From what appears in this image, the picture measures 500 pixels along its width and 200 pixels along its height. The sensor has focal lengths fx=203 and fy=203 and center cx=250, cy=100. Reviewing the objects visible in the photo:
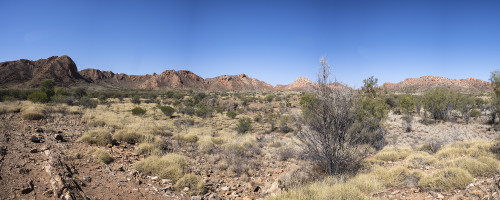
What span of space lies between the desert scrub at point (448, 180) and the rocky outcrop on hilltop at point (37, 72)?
9119 centimetres

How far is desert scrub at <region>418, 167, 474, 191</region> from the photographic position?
5023mm

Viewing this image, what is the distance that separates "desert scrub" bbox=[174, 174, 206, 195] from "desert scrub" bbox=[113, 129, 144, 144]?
4.46 meters

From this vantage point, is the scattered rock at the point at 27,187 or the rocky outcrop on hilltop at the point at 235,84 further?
the rocky outcrop on hilltop at the point at 235,84

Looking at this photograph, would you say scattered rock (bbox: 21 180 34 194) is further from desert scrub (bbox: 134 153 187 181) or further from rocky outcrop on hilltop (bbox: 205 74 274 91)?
rocky outcrop on hilltop (bbox: 205 74 274 91)

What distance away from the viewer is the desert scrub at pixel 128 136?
8.87 m

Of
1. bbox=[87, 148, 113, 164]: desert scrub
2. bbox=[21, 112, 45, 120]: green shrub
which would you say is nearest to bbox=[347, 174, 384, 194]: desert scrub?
bbox=[87, 148, 113, 164]: desert scrub

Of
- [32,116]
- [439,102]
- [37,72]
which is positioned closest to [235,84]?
[37,72]

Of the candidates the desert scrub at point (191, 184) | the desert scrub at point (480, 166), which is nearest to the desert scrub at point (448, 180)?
the desert scrub at point (480, 166)

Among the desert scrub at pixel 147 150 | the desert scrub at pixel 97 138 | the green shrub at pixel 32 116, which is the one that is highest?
the green shrub at pixel 32 116

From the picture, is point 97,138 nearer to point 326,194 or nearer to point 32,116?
point 32,116

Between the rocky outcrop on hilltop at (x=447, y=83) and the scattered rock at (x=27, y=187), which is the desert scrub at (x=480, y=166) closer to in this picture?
the scattered rock at (x=27, y=187)

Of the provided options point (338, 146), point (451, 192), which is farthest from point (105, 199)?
point (451, 192)

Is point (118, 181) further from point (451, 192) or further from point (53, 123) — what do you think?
point (451, 192)

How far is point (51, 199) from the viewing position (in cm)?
365
